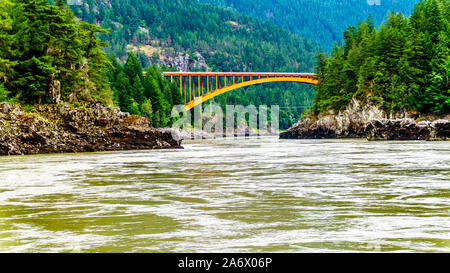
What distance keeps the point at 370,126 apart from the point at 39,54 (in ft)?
114

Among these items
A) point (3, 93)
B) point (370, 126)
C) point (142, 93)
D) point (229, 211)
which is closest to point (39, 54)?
point (3, 93)

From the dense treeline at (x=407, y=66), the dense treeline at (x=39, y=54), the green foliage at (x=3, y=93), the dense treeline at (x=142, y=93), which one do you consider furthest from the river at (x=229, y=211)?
the dense treeline at (x=142, y=93)

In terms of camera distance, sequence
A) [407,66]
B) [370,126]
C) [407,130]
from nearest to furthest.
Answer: [407,130] < [370,126] < [407,66]

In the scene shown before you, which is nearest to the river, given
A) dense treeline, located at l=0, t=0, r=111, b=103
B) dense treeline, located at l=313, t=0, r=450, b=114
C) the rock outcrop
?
dense treeline, located at l=0, t=0, r=111, b=103

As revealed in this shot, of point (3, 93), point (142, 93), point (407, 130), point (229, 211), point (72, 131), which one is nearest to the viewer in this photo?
point (229, 211)

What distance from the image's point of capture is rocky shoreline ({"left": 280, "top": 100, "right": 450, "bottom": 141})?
5560 centimetres

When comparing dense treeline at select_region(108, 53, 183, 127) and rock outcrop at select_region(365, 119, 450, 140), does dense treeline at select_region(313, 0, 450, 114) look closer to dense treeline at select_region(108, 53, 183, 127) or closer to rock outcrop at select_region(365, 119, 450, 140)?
rock outcrop at select_region(365, 119, 450, 140)

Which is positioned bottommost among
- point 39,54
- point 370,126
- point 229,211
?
point 229,211

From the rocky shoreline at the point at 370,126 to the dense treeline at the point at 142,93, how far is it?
1998 centimetres

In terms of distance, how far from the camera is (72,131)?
43.7 metres

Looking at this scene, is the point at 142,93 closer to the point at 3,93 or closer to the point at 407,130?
the point at 407,130
